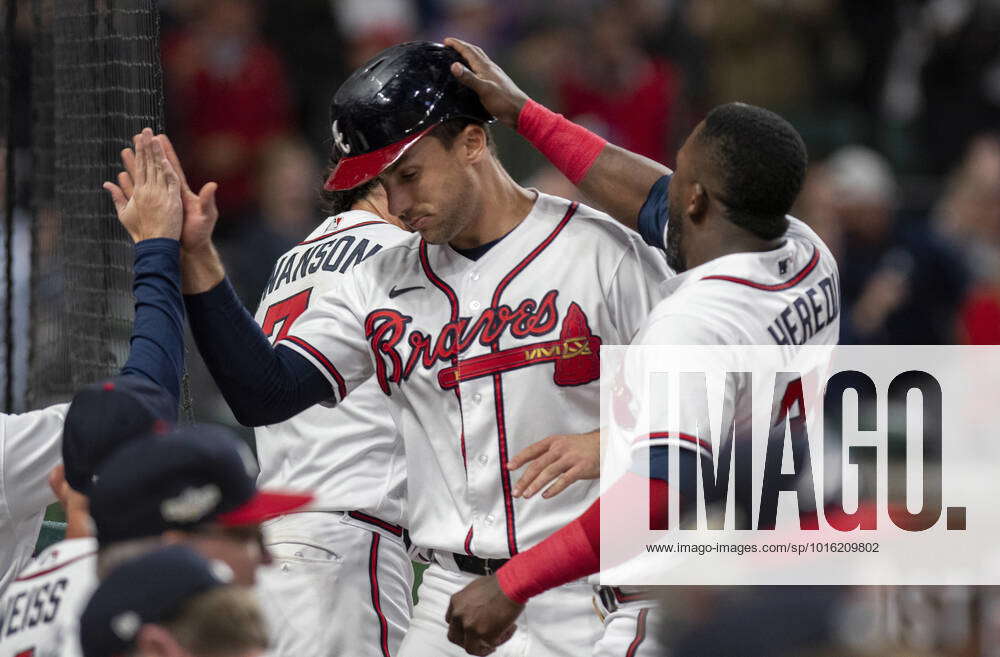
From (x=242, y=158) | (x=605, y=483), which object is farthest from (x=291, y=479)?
(x=242, y=158)

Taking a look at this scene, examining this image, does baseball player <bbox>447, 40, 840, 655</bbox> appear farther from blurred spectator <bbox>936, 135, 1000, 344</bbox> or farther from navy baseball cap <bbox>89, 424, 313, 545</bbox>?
blurred spectator <bbox>936, 135, 1000, 344</bbox>

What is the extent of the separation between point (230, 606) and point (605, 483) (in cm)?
109

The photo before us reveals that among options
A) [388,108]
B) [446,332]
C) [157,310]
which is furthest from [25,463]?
[388,108]

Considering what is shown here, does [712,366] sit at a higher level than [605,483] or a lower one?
higher

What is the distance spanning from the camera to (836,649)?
90.4 inches

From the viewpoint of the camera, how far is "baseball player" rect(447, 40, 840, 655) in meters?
2.76

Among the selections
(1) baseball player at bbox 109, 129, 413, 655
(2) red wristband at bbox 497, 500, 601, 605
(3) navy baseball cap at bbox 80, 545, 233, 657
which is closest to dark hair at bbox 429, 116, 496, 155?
(1) baseball player at bbox 109, 129, 413, 655

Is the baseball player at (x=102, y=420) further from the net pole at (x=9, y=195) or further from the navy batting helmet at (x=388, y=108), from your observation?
the net pole at (x=9, y=195)

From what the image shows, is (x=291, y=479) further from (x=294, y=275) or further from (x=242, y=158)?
(x=242, y=158)

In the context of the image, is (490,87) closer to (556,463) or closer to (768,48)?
(556,463)

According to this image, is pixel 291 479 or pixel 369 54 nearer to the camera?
pixel 291 479

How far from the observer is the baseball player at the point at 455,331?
3176 millimetres

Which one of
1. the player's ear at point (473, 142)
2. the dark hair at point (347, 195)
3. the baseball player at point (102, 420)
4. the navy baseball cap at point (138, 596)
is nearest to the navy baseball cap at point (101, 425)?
the baseball player at point (102, 420)

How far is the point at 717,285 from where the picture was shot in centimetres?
285
